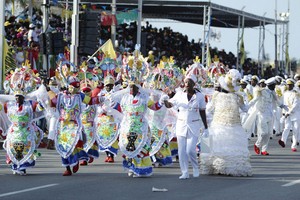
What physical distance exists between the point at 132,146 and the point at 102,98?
4.52 feet

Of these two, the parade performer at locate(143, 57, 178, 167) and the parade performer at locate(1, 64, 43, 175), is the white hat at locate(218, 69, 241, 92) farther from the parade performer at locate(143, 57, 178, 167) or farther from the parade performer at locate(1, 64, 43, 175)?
the parade performer at locate(1, 64, 43, 175)

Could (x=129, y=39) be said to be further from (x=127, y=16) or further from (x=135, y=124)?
(x=135, y=124)

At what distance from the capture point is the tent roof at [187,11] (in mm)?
47287

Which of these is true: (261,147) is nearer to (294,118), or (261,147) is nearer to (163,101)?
(294,118)

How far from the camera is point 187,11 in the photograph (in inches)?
2098

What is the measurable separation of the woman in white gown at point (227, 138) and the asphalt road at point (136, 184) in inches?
12.6

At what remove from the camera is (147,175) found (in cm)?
1716

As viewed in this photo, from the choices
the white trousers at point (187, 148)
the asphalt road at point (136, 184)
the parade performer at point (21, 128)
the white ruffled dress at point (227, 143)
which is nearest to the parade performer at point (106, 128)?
the asphalt road at point (136, 184)

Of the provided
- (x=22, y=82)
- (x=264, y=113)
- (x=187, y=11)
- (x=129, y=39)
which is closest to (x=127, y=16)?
(x=129, y=39)

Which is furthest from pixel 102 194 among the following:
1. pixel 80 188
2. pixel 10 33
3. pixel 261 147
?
pixel 10 33

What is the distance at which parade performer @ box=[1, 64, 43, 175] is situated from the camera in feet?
56.7

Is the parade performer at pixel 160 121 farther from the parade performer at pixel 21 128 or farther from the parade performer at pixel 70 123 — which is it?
the parade performer at pixel 21 128

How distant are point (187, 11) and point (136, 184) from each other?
38.0 meters

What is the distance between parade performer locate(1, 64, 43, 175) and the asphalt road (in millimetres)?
296
